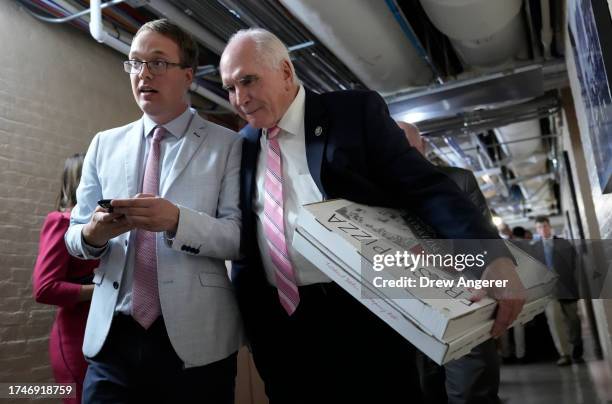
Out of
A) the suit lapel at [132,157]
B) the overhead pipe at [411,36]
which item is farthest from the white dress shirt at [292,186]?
A: the overhead pipe at [411,36]

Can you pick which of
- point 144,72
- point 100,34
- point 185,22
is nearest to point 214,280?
point 144,72

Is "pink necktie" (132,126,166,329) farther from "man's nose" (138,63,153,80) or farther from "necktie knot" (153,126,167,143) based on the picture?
"man's nose" (138,63,153,80)

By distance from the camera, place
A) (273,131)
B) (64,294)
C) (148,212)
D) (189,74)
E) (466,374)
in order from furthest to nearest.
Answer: (466,374)
(64,294)
(189,74)
(273,131)
(148,212)

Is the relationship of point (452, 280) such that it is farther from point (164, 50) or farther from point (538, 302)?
point (164, 50)

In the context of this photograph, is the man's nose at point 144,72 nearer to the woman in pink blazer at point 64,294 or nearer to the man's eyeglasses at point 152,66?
the man's eyeglasses at point 152,66

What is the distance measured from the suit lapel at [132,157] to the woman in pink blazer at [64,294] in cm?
82

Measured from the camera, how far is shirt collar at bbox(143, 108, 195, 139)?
1388 millimetres

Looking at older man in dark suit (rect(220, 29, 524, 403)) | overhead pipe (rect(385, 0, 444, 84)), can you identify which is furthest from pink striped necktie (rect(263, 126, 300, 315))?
overhead pipe (rect(385, 0, 444, 84))

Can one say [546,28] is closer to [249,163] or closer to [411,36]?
[411,36]

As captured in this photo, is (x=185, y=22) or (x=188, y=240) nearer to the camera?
(x=188, y=240)

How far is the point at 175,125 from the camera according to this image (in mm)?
1396

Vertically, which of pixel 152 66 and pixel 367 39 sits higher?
pixel 367 39

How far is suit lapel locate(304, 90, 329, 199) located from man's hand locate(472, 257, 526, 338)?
1.42 feet

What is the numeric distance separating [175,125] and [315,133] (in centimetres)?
43
